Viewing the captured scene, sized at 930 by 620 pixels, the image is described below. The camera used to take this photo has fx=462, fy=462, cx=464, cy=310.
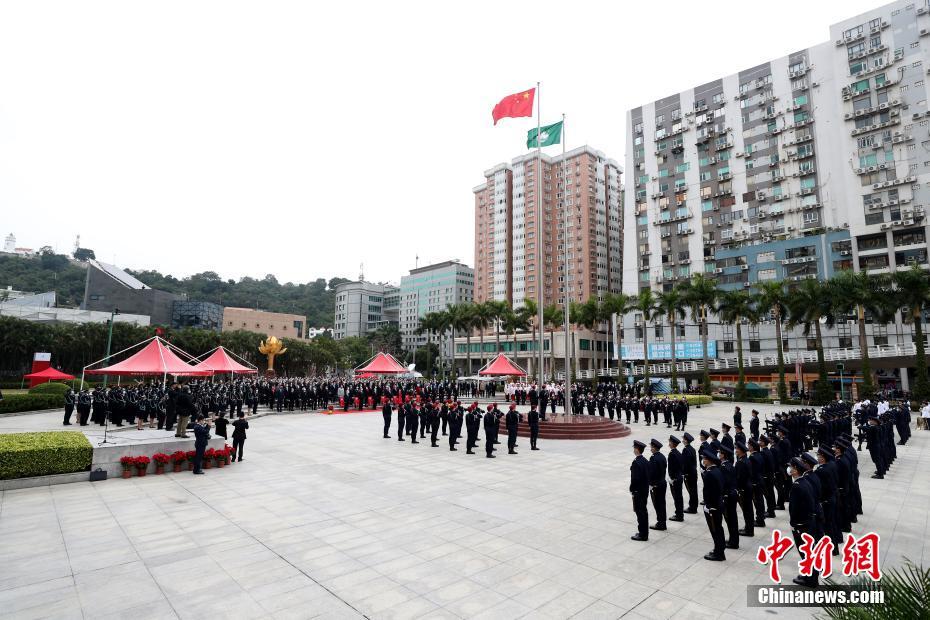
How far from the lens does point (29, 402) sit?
27.3 meters

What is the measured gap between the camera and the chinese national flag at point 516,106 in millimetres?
21953

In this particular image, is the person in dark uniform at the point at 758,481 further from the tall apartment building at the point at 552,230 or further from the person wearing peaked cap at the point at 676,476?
the tall apartment building at the point at 552,230

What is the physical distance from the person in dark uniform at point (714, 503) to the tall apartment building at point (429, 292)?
11038cm

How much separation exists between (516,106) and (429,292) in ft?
349

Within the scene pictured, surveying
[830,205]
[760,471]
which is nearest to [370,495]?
[760,471]

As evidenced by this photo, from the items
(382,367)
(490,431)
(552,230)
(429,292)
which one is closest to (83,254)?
(429,292)

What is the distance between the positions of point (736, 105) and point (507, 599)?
78.4 m

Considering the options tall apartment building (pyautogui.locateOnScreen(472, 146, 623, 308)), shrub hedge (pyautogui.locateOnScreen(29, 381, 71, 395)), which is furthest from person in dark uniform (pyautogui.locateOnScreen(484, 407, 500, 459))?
tall apartment building (pyautogui.locateOnScreen(472, 146, 623, 308))

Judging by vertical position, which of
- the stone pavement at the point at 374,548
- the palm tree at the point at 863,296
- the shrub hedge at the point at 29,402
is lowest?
the stone pavement at the point at 374,548

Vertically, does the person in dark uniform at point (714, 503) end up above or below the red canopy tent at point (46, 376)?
below

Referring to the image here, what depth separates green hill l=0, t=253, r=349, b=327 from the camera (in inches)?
4136

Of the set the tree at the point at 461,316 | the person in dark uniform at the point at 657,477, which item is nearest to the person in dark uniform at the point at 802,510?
A: the person in dark uniform at the point at 657,477

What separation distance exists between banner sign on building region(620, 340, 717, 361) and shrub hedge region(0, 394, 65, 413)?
5305 cm

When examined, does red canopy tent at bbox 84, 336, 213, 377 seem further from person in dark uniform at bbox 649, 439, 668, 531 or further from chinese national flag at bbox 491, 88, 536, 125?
chinese national flag at bbox 491, 88, 536, 125
